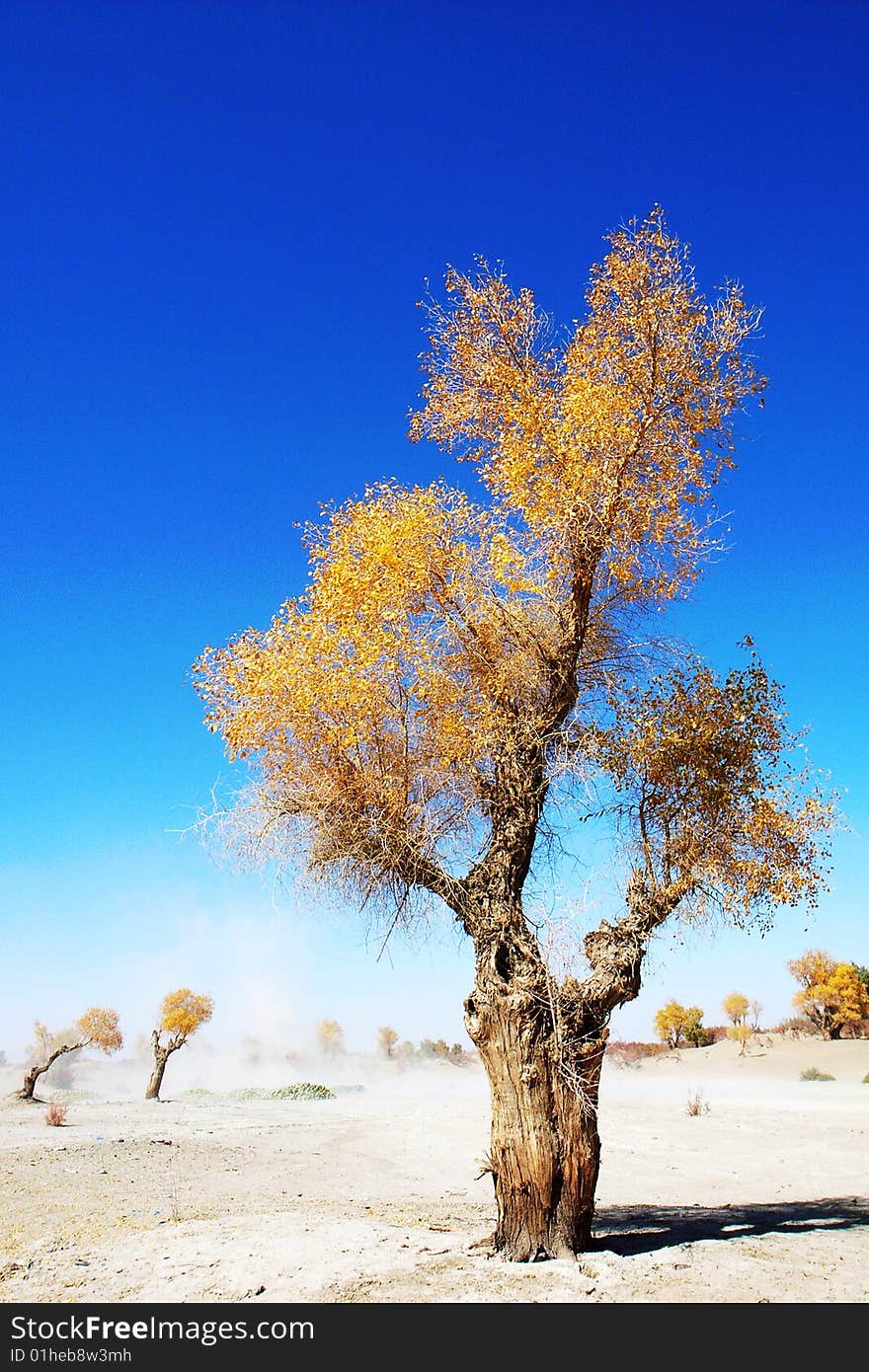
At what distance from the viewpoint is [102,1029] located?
4150cm

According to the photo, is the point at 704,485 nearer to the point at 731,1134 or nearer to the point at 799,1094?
the point at 731,1134

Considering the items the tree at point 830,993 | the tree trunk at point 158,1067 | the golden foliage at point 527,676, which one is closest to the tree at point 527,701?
the golden foliage at point 527,676

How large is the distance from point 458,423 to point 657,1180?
14647mm

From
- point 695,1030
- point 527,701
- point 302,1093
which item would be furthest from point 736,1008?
point 527,701

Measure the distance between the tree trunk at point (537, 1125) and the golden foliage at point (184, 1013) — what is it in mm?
31072

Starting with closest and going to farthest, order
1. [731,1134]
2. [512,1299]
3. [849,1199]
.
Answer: [512,1299] → [849,1199] → [731,1134]

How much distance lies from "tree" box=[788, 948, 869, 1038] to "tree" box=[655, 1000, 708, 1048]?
10.7m

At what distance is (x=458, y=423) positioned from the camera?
496 inches

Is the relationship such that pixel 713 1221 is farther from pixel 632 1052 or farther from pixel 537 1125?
pixel 632 1052

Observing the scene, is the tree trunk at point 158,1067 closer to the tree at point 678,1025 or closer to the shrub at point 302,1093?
the shrub at point 302,1093

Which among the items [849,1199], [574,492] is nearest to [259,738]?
[574,492]

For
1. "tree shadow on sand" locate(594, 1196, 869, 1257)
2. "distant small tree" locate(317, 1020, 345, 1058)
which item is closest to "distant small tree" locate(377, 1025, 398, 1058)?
"distant small tree" locate(317, 1020, 345, 1058)

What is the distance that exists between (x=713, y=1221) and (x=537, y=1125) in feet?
15.0

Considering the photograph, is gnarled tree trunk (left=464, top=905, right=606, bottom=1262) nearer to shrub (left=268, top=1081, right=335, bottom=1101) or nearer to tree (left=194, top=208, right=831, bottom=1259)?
tree (left=194, top=208, right=831, bottom=1259)
